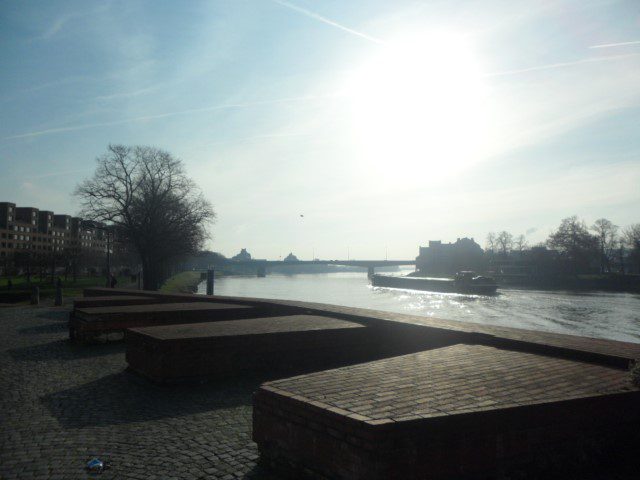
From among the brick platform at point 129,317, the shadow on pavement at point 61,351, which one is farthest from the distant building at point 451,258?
the shadow on pavement at point 61,351

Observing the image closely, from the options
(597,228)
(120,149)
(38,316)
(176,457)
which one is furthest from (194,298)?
(597,228)

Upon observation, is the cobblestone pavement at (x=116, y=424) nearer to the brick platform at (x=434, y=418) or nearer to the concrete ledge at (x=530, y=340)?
the brick platform at (x=434, y=418)

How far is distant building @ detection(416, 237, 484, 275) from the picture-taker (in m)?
112

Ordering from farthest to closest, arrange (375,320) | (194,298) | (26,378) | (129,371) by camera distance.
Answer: (194,298) < (375,320) < (129,371) < (26,378)

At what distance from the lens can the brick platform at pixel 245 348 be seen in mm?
8023

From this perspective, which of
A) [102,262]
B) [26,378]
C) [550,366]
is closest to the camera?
[550,366]

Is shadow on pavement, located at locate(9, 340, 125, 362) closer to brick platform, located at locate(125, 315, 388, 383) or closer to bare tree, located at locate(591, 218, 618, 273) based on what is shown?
brick platform, located at locate(125, 315, 388, 383)

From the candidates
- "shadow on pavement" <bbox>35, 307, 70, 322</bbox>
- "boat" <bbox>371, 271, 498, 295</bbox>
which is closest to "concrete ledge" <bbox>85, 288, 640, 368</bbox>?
"shadow on pavement" <bbox>35, 307, 70, 322</bbox>

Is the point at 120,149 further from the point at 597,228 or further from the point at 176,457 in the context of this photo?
the point at 597,228

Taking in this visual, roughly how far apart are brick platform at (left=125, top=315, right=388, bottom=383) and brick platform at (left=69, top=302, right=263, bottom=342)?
2.91 m

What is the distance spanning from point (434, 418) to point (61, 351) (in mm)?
9954

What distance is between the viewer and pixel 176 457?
4.89m

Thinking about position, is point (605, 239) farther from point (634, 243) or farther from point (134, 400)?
point (134, 400)

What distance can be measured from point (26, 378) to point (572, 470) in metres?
8.33
